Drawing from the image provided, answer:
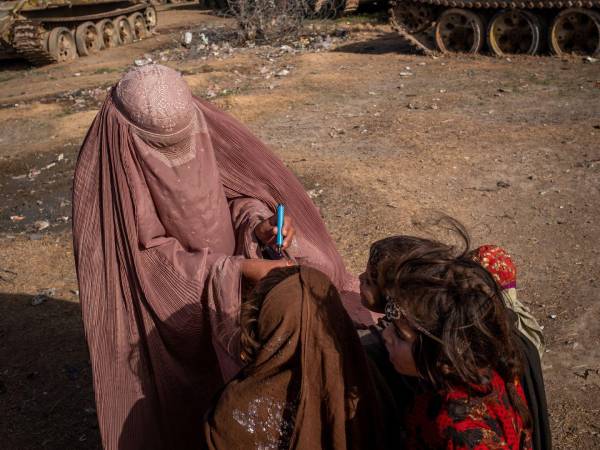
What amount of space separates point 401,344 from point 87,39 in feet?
60.7

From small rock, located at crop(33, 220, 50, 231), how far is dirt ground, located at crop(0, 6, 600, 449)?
0.09ft

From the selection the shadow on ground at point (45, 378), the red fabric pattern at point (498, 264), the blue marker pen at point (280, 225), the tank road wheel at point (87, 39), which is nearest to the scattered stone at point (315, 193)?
the shadow on ground at point (45, 378)

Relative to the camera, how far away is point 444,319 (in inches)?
65.3

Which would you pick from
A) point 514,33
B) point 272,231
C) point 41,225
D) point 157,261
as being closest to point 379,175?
point 41,225

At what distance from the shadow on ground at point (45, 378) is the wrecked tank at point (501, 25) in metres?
9.71

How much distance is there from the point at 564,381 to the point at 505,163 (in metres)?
3.65

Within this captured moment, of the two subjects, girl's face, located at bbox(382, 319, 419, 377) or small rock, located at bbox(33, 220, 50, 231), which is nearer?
girl's face, located at bbox(382, 319, 419, 377)

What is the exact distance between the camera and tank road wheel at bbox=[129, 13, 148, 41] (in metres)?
20.7

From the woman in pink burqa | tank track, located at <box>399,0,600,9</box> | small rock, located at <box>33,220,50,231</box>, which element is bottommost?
small rock, located at <box>33,220,50,231</box>

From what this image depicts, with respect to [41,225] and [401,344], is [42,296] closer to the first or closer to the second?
[41,225]

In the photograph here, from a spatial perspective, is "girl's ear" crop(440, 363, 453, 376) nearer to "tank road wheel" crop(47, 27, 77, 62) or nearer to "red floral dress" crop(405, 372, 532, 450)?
"red floral dress" crop(405, 372, 532, 450)

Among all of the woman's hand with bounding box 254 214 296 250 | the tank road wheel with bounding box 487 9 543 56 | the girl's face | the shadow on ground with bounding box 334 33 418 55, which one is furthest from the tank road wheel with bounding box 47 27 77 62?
the girl's face

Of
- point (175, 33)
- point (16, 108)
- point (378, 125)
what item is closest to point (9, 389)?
point (378, 125)

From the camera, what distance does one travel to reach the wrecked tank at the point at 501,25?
38.7ft
